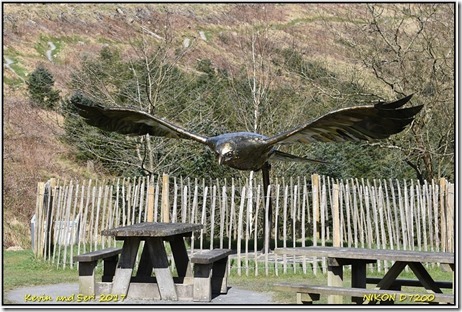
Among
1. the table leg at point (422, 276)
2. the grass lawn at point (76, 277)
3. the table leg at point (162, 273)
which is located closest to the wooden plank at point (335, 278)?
the table leg at point (422, 276)

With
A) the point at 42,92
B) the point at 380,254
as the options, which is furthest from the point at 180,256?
the point at 42,92

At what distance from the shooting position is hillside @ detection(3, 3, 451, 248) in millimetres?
21312

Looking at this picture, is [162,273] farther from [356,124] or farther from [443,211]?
[443,211]

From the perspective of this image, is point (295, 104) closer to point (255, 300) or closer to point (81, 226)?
point (81, 226)

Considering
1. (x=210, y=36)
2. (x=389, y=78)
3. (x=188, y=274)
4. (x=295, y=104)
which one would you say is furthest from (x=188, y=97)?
(x=210, y=36)

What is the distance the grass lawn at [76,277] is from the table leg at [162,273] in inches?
57.1

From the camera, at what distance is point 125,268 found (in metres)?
8.95

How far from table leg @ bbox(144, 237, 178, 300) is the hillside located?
938 cm

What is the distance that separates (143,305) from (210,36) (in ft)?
145

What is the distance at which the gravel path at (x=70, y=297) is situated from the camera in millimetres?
8836

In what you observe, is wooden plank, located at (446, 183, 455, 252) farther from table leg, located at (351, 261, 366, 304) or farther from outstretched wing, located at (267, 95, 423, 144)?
outstretched wing, located at (267, 95, 423, 144)

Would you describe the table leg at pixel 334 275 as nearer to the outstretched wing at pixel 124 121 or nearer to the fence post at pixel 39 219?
the outstretched wing at pixel 124 121

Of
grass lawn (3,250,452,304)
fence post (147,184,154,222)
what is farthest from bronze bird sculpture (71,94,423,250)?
fence post (147,184,154,222)

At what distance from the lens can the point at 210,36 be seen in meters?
51.2
